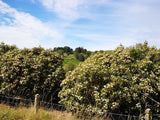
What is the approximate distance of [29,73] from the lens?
37.1ft

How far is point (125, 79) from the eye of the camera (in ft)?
29.0

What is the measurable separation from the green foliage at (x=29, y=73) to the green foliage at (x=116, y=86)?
1.97 meters

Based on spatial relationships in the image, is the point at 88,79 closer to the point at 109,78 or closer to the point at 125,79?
the point at 109,78

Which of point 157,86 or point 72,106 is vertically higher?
point 157,86

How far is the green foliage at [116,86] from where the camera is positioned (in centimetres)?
829

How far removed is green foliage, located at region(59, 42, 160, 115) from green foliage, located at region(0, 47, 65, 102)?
1.97 meters

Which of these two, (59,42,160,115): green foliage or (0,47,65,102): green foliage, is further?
(0,47,65,102): green foliage

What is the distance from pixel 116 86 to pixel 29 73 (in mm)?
6752

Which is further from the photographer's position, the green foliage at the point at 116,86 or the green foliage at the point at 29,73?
the green foliage at the point at 29,73

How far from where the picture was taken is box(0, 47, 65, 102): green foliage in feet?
35.6

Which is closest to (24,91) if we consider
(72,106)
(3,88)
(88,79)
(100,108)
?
(3,88)

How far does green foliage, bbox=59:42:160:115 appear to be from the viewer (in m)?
8.29

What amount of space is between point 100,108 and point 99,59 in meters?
3.46

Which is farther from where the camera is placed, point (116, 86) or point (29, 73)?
point (29, 73)
